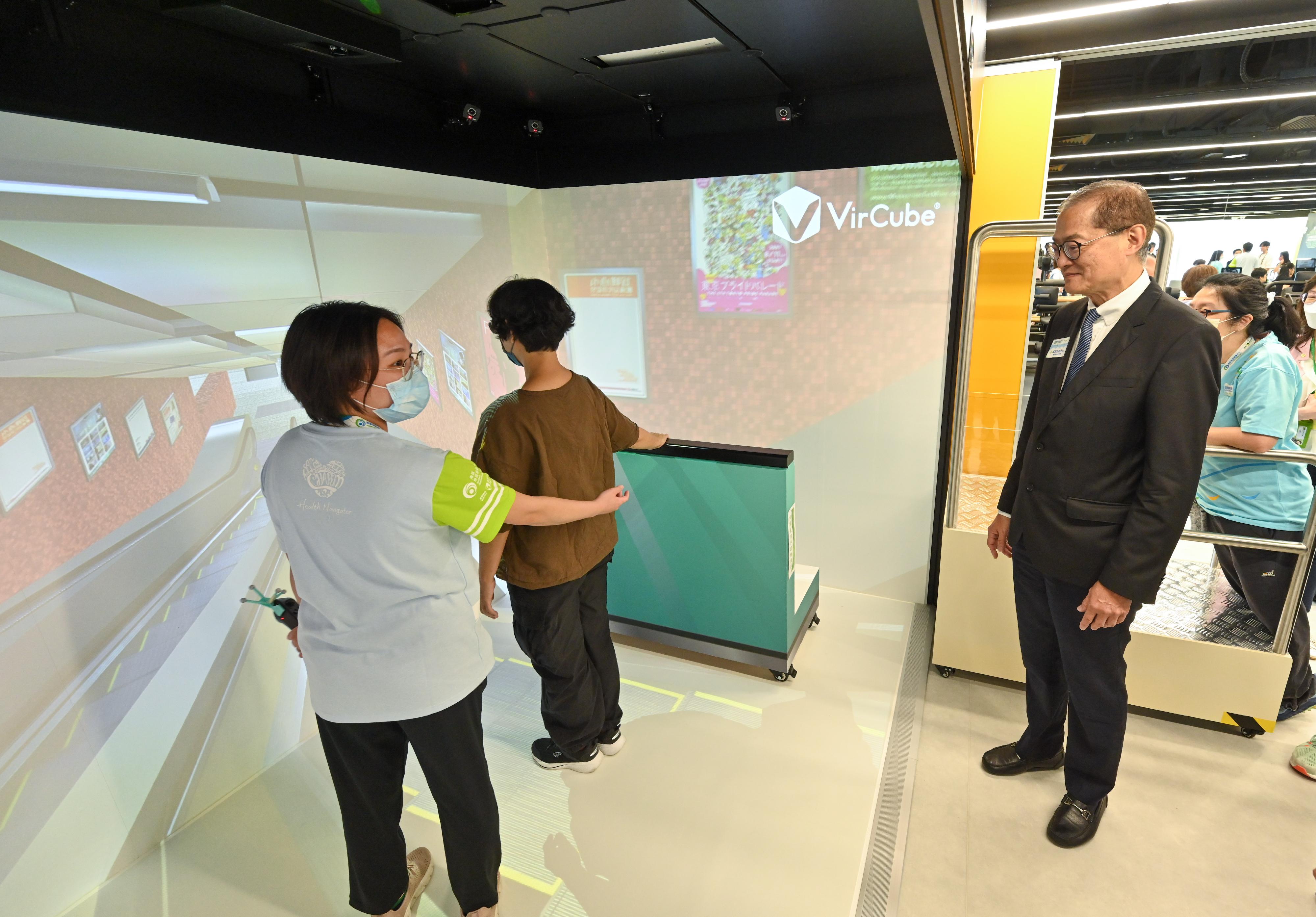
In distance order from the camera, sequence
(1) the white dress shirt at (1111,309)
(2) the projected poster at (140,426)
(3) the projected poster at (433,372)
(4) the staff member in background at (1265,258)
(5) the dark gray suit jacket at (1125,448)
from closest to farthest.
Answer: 1. (5) the dark gray suit jacket at (1125,448)
2. (1) the white dress shirt at (1111,309)
3. (2) the projected poster at (140,426)
4. (3) the projected poster at (433,372)
5. (4) the staff member in background at (1265,258)

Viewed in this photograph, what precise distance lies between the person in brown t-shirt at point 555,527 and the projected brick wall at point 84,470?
3.10ft

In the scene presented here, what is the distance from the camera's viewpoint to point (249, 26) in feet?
5.93

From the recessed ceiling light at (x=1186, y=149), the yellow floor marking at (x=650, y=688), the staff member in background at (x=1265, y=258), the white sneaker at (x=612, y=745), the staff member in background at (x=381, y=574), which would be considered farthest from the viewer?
the staff member in background at (x=1265, y=258)

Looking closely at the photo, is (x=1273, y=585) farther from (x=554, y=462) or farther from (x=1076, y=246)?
(x=554, y=462)

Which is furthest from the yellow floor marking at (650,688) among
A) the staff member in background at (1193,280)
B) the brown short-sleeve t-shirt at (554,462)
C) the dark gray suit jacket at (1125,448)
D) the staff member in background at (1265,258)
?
the staff member in background at (1265,258)

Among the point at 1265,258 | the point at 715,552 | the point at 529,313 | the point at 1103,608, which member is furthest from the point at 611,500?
the point at 1265,258

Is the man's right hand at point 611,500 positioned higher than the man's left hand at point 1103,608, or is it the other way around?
the man's right hand at point 611,500

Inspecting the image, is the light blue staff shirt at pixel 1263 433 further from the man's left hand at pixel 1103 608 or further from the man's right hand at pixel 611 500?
the man's right hand at pixel 611 500

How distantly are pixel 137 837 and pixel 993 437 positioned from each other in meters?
3.28

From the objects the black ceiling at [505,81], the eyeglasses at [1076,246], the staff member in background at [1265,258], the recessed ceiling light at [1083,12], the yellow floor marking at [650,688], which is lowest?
the yellow floor marking at [650,688]

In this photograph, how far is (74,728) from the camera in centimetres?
170

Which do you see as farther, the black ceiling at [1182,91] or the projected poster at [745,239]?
the projected poster at [745,239]

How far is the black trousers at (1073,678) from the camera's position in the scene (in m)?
1.77

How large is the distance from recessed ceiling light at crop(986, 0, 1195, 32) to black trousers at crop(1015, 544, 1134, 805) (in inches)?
94.6
